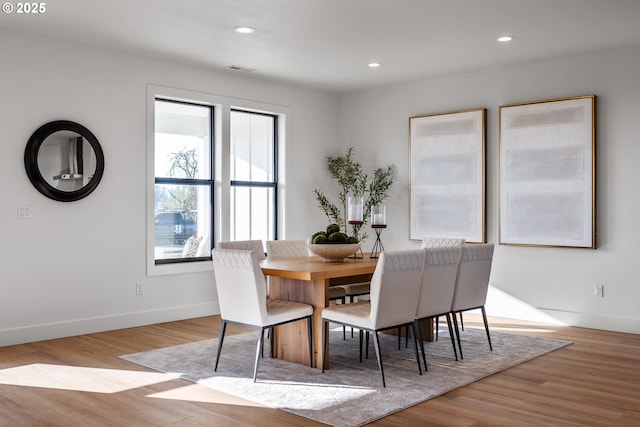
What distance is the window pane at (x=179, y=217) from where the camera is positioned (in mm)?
6203

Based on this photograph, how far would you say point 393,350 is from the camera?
191 inches

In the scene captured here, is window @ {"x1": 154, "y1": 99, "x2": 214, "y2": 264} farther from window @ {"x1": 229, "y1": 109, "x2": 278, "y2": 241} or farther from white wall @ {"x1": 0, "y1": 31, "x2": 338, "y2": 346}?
window @ {"x1": 229, "y1": 109, "x2": 278, "y2": 241}

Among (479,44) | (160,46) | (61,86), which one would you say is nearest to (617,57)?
(479,44)

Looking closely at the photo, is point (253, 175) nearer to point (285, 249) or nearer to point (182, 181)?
point (182, 181)

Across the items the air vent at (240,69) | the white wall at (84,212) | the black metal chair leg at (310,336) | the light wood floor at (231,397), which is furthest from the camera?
the air vent at (240,69)

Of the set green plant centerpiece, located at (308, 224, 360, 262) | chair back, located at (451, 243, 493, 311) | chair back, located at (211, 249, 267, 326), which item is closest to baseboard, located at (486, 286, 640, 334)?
chair back, located at (451, 243, 493, 311)

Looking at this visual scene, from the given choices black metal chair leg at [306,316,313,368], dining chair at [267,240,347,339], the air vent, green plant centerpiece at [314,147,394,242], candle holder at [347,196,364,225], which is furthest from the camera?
green plant centerpiece at [314,147,394,242]

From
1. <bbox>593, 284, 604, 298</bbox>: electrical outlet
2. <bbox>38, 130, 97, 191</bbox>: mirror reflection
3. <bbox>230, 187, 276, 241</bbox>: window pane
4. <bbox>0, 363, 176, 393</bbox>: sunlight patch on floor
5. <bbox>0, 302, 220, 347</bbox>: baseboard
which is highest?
<bbox>38, 130, 97, 191</bbox>: mirror reflection

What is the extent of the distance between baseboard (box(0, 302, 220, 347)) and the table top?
1987 millimetres

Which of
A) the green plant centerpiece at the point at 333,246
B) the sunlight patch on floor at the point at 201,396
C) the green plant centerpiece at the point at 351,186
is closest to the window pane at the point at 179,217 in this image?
the green plant centerpiece at the point at 351,186

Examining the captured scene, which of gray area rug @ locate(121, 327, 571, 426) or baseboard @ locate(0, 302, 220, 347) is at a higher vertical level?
baseboard @ locate(0, 302, 220, 347)

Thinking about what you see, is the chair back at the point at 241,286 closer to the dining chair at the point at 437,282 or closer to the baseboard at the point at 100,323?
the dining chair at the point at 437,282

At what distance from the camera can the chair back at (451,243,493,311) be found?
4.45 meters

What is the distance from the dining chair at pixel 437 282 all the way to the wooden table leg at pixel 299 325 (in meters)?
0.68
